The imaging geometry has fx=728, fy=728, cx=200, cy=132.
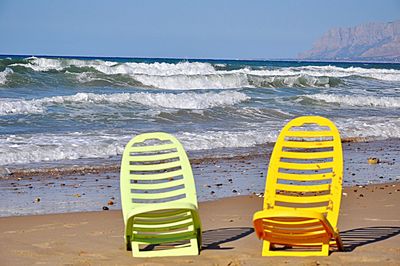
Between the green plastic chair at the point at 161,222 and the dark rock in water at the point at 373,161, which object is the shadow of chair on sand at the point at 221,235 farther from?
the dark rock in water at the point at 373,161

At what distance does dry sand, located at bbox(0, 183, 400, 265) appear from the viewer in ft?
16.7

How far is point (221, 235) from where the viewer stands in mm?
5898

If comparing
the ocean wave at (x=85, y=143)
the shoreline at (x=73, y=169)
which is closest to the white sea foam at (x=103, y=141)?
the ocean wave at (x=85, y=143)

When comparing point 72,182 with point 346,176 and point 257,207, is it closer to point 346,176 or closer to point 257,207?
point 257,207

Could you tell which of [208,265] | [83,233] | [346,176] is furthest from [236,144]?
[208,265]

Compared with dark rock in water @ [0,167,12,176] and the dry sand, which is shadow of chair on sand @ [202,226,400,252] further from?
dark rock in water @ [0,167,12,176]

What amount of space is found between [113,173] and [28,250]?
428cm

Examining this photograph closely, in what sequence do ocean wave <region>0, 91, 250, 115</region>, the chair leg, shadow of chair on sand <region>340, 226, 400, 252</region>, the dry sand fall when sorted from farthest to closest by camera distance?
1. ocean wave <region>0, 91, 250, 115</region>
2. shadow of chair on sand <region>340, 226, 400, 252</region>
3. the chair leg
4. the dry sand

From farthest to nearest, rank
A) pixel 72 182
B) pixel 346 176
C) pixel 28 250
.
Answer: pixel 346 176 → pixel 72 182 → pixel 28 250

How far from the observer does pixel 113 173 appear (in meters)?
9.64

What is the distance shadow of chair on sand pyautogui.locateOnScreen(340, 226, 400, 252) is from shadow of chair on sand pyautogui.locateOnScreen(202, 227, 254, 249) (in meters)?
0.80

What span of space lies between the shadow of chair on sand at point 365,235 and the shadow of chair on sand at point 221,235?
0.80m

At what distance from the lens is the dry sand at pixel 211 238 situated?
509 cm

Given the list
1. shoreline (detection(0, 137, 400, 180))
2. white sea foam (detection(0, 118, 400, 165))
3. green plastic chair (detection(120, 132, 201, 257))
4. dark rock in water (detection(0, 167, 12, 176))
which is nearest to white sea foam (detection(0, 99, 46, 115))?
white sea foam (detection(0, 118, 400, 165))
